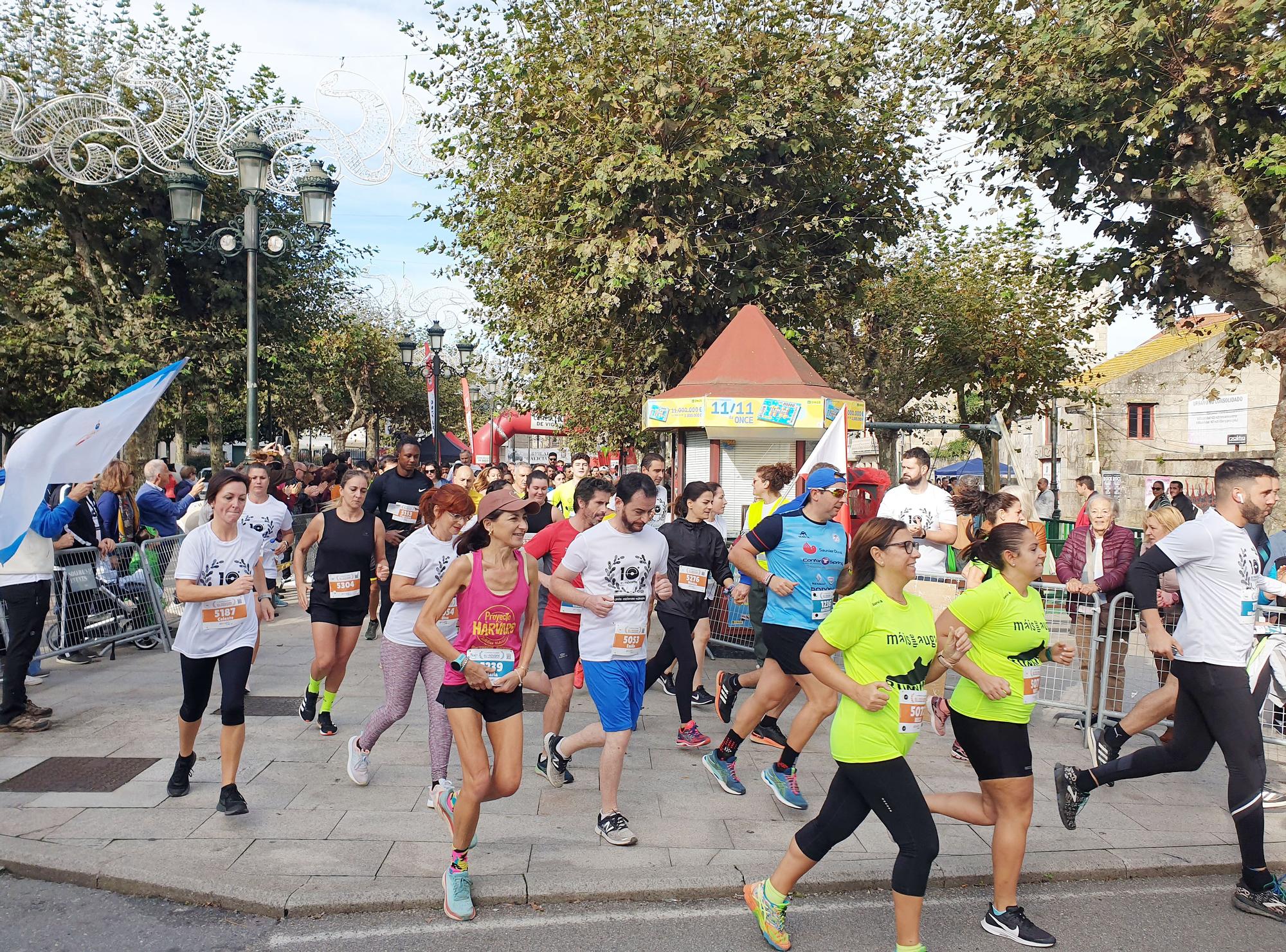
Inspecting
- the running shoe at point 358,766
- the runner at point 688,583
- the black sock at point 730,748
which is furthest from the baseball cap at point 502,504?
the runner at point 688,583

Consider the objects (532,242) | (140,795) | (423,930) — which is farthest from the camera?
(532,242)

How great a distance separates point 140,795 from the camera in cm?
545

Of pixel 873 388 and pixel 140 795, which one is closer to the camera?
pixel 140 795

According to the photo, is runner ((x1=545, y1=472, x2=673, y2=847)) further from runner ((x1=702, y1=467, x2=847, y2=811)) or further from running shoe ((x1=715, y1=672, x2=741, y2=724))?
running shoe ((x1=715, y1=672, x2=741, y2=724))

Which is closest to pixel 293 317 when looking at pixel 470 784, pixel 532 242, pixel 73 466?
pixel 532 242

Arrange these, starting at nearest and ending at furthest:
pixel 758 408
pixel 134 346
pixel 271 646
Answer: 1. pixel 271 646
2. pixel 758 408
3. pixel 134 346

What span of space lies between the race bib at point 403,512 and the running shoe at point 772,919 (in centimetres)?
572

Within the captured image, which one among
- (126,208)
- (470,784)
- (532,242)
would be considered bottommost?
(470,784)

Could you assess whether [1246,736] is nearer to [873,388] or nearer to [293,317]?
[293,317]

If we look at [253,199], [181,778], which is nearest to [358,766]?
[181,778]

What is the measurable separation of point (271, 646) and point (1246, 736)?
28.0 feet

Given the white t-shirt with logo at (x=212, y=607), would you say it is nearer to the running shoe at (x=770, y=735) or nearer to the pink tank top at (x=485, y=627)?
the pink tank top at (x=485, y=627)

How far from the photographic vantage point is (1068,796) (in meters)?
4.88

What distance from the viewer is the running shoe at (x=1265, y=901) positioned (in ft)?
14.0
